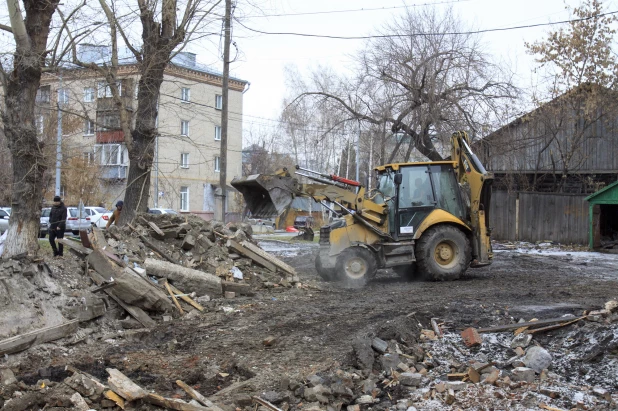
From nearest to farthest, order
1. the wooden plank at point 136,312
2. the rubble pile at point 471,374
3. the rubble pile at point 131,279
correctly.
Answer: the rubble pile at point 471,374, the rubble pile at point 131,279, the wooden plank at point 136,312

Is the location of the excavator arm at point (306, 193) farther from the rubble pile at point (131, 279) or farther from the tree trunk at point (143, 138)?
the tree trunk at point (143, 138)

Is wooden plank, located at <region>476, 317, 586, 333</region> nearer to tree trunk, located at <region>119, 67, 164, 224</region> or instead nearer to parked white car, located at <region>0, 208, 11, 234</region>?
tree trunk, located at <region>119, 67, 164, 224</region>

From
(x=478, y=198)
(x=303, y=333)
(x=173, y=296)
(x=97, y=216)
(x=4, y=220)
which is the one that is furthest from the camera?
(x=97, y=216)

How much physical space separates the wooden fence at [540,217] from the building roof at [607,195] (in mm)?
2479

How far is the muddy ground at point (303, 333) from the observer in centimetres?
617

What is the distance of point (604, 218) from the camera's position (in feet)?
68.7

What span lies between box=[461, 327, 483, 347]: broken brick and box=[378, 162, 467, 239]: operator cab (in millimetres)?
5185

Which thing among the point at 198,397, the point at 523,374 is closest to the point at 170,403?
the point at 198,397

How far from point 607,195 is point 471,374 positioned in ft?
52.8

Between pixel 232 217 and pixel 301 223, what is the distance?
22.4 feet

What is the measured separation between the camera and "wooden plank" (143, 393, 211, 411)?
5.07 meters

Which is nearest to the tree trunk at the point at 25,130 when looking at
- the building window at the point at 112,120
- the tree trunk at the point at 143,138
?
the tree trunk at the point at 143,138

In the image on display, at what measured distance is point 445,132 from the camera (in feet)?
73.1

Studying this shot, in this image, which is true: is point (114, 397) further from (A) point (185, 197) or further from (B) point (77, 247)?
(A) point (185, 197)
